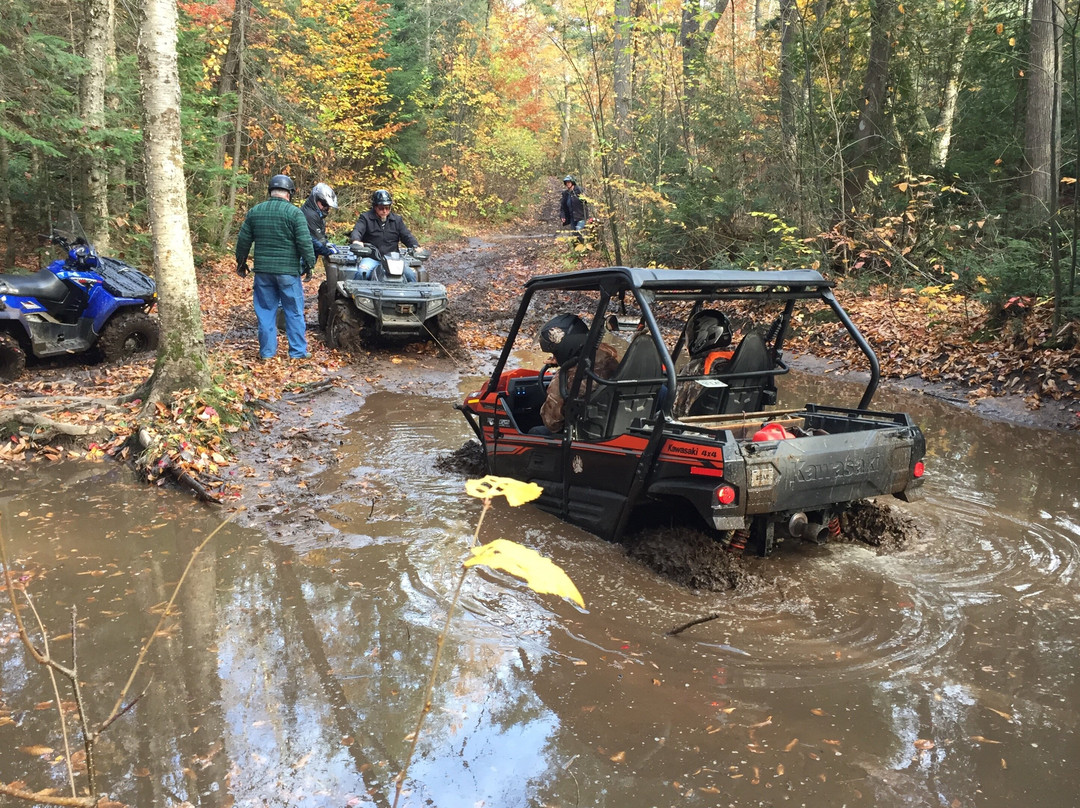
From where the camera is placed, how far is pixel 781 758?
2.79m

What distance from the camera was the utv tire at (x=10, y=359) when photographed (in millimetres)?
7746

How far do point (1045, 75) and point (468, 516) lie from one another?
9.49 meters

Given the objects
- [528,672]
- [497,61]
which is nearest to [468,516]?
[528,672]

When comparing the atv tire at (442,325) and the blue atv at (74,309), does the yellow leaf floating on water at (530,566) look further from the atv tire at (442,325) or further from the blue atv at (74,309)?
the atv tire at (442,325)

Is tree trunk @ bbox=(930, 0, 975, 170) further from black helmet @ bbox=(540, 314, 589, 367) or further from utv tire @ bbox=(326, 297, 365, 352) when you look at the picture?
black helmet @ bbox=(540, 314, 589, 367)

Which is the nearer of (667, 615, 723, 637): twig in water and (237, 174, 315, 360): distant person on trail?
(667, 615, 723, 637): twig in water

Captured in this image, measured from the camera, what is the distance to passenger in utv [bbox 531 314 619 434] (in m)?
4.97

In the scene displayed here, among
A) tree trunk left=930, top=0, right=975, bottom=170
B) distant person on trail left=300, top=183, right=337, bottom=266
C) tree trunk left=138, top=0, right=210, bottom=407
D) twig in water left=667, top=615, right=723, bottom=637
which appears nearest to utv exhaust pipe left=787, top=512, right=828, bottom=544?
twig in water left=667, top=615, right=723, bottom=637

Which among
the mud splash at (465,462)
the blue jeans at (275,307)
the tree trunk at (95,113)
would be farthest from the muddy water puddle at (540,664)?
the tree trunk at (95,113)

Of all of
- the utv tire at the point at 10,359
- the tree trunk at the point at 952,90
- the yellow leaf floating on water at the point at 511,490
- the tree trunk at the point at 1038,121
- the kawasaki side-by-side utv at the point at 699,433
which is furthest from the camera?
the tree trunk at the point at 952,90

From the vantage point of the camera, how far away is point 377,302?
31.9 feet

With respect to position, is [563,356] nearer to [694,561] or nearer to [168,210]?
[694,561]

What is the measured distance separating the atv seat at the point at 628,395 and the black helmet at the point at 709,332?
54 centimetres

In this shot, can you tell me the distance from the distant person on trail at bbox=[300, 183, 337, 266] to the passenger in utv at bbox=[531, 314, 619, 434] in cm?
550
